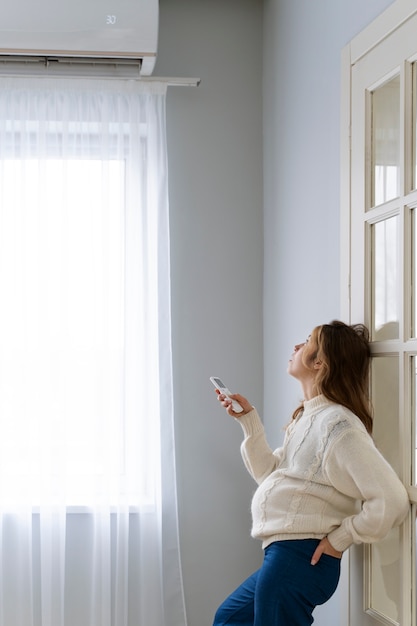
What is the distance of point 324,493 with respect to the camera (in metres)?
2.10

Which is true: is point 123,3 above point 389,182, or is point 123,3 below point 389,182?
above

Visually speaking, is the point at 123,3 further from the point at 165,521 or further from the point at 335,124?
the point at 165,521

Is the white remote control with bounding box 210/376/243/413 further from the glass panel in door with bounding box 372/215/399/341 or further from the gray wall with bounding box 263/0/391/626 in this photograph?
the glass panel in door with bounding box 372/215/399/341

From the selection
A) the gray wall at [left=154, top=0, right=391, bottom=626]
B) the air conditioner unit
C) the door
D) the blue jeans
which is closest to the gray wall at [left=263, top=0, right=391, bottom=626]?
the gray wall at [left=154, top=0, right=391, bottom=626]

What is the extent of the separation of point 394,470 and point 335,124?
1.04m

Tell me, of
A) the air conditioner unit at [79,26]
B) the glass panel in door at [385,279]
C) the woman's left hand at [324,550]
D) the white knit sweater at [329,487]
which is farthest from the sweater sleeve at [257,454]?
the air conditioner unit at [79,26]

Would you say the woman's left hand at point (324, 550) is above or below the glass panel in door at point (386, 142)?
below

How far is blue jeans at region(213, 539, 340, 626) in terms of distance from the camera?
2.09m

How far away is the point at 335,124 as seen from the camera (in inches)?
99.0

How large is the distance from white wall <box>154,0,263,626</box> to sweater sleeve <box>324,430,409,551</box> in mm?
1234

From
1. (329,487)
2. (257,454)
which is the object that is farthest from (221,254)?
(329,487)

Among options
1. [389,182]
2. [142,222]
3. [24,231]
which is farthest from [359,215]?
[24,231]

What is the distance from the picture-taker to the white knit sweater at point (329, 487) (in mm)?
1945

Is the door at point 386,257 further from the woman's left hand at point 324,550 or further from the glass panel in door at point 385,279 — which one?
the woman's left hand at point 324,550
